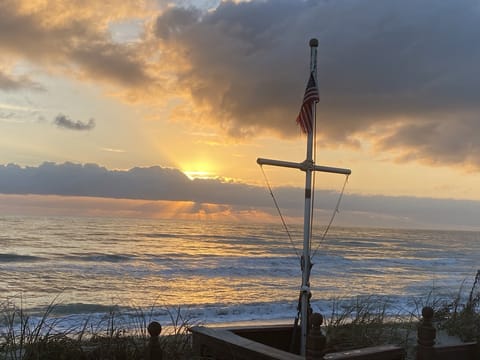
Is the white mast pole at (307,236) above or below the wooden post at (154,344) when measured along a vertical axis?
above

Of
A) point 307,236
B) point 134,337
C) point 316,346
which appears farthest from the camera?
point 134,337

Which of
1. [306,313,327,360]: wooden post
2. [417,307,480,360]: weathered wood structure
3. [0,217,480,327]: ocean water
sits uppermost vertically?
[306,313,327,360]: wooden post

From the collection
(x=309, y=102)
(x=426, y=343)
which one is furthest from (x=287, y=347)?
(x=309, y=102)

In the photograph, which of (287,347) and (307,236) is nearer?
(307,236)

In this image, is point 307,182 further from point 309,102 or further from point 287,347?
point 287,347

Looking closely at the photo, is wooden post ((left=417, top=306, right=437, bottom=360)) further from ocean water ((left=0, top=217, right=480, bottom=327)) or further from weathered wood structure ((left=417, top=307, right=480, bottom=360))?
ocean water ((left=0, top=217, right=480, bottom=327))

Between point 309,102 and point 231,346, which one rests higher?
point 309,102

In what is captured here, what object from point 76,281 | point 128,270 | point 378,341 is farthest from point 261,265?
point 378,341

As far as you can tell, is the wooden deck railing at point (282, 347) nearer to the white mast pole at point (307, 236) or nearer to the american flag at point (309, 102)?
the white mast pole at point (307, 236)

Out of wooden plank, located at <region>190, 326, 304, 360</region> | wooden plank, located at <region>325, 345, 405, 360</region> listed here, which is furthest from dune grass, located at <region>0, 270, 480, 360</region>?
wooden plank, located at <region>325, 345, 405, 360</region>

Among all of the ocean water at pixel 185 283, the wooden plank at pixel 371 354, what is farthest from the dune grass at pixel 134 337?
the ocean water at pixel 185 283

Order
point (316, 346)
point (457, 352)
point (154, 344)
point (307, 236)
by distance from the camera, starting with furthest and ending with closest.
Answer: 1. point (457, 352)
2. point (307, 236)
3. point (154, 344)
4. point (316, 346)

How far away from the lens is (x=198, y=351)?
16.9 ft

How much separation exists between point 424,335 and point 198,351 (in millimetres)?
2289
